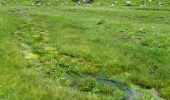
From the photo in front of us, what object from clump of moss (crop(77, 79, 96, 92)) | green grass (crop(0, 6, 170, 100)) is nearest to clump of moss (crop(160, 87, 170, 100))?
green grass (crop(0, 6, 170, 100))

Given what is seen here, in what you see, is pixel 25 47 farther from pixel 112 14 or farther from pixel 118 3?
pixel 118 3

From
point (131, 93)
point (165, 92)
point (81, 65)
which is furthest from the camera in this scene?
point (81, 65)

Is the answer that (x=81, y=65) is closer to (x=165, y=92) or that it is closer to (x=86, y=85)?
(x=86, y=85)

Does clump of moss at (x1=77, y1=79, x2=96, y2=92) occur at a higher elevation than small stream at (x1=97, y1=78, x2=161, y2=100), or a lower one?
higher

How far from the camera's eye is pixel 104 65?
84.6 ft

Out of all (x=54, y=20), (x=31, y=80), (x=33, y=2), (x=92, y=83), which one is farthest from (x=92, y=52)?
(x=33, y=2)

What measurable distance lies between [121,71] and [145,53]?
16.2 feet

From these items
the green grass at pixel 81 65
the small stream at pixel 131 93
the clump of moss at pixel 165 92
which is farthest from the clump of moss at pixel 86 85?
the clump of moss at pixel 165 92

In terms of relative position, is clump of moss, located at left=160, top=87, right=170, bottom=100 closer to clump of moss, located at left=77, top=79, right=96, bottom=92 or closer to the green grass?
the green grass

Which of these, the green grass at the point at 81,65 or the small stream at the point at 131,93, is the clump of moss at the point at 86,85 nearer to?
the green grass at the point at 81,65

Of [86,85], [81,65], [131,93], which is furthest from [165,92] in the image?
[81,65]

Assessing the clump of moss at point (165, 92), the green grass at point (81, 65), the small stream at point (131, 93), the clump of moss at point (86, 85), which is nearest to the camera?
the green grass at point (81, 65)

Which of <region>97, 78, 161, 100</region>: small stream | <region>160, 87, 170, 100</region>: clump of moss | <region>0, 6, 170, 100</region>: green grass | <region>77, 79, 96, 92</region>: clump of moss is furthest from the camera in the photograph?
<region>77, 79, 96, 92</region>: clump of moss

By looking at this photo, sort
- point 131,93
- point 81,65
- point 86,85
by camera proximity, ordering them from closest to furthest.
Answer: point 131,93 → point 86,85 → point 81,65
